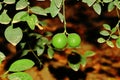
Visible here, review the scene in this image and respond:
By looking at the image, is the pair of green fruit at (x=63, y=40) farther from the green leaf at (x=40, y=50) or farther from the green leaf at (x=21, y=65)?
the green leaf at (x=40, y=50)

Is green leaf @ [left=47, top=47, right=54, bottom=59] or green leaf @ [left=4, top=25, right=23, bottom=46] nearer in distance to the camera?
green leaf @ [left=4, top=25, right=23, bottom=46]

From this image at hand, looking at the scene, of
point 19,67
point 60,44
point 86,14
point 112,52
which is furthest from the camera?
point 86,14

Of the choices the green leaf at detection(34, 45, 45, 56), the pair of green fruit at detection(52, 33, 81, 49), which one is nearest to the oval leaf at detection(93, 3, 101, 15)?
the pair of green fruit at detection(52, 33, 81, 49)

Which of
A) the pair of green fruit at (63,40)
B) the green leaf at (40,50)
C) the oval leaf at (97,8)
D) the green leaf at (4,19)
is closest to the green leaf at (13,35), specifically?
the green leaf at (4,19)

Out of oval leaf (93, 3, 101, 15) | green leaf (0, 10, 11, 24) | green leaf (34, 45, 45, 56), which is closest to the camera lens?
green leaf (0, 10, 11, 24)

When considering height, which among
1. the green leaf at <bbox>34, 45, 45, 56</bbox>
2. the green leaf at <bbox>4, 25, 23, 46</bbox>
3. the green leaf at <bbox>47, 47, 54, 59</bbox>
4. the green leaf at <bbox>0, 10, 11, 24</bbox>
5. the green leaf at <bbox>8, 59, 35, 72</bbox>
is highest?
the green leaf at <bbox>0, 10, 11, 24</bbox>

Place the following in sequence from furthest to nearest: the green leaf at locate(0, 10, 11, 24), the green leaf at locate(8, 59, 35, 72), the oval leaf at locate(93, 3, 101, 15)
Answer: the oval leaf at locate(93, 3, 101, 15)
the green leaf at locate(0, 10, 11, 24)
the green leaf at locate(8, 59, 35, 72)

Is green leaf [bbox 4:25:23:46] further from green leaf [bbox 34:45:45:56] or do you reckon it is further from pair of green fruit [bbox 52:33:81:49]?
green leaf [bbox 34:45:45:56]

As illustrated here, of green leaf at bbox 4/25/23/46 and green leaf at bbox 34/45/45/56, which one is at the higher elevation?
green leaf at bbox 4/25/23/46

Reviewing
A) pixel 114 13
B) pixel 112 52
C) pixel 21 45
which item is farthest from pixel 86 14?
pixel 21 45

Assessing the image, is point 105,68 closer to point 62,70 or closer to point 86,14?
point 62,70

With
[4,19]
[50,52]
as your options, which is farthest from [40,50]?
[4,19]
